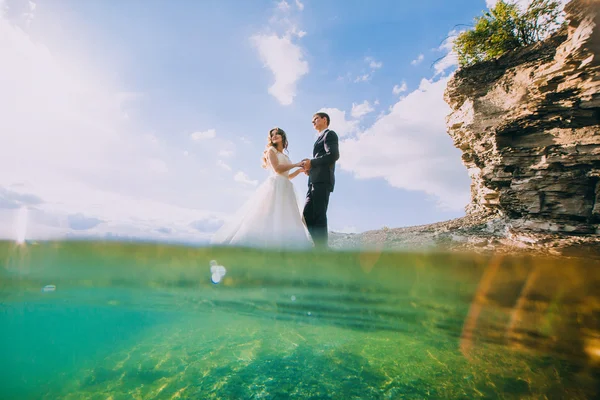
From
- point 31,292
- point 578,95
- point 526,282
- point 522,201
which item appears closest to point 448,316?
point 526,282

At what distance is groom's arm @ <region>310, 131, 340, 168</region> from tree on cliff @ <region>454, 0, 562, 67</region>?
12305 mm

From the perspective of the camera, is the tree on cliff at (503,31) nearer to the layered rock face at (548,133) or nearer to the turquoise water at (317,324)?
the layered rock face at (548,133)

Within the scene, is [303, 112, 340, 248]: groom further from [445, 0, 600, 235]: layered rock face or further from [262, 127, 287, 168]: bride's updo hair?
[445, 0, 600, 235]: layered rock face

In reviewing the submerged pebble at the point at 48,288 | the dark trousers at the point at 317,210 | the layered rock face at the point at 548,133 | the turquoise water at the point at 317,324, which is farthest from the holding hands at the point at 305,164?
the submerged pebble at the point at 48,288

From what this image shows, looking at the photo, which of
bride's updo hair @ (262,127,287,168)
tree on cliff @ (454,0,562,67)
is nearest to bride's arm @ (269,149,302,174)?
bride's updo hair @ (262,127,287,168)

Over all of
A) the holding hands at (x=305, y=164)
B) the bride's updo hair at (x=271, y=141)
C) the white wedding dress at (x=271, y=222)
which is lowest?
the white wedding dress at (x=271, y=222)

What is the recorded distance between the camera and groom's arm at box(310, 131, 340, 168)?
19.2 ft

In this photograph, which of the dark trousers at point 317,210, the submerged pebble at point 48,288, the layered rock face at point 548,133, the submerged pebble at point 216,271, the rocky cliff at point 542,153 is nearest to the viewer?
the dark trousers at point 317,210

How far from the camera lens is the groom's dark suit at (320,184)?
19.5ft

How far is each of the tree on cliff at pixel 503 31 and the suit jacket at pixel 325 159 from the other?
40.5 feet

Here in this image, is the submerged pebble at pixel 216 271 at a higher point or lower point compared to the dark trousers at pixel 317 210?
lower

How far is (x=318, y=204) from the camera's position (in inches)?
240

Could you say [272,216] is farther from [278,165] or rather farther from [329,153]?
[329,153]

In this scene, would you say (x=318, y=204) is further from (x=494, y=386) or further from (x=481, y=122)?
(x=481, y=122)
